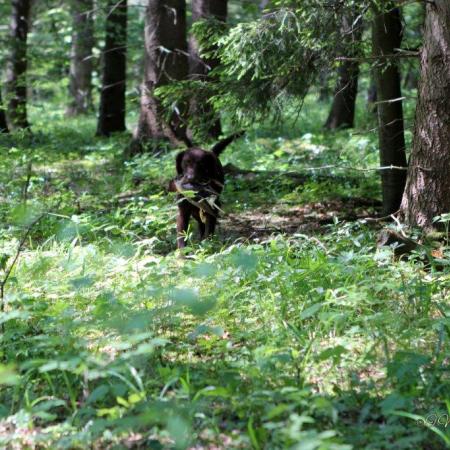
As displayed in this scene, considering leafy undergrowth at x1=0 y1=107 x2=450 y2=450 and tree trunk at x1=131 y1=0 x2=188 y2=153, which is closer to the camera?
leafy undergrowth at x1=0 y1=107 x2=450 y2=450

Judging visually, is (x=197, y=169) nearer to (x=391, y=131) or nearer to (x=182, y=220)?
(x=182, y=220)

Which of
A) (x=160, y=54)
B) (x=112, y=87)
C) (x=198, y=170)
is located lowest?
(x=198, y=170)

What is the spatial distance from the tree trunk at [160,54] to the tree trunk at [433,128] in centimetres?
694

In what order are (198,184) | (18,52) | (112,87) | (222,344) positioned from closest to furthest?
(222,344) < (198,184) < (18,52) < (112,87)

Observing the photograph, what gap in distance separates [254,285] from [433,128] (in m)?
2.17

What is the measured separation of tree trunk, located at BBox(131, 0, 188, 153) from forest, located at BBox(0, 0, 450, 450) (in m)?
1.48

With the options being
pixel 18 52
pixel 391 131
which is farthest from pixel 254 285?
pixel 18 52

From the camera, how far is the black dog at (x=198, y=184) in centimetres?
682

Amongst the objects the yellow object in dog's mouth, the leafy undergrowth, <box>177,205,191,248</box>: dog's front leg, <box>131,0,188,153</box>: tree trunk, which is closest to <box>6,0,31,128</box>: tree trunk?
<box>131,0,188,153</box>: tree trunk

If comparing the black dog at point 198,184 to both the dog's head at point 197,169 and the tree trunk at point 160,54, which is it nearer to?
the dog's head at point 197,169

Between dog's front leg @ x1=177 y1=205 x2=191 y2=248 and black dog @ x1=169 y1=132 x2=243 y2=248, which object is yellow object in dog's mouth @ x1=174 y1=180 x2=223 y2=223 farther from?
dog's front leg @ x1=177 y1=205 x2=191 y2=248

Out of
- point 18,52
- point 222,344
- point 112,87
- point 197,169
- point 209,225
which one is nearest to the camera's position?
point 222,344

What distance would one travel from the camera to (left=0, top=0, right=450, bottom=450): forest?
325 centimetres

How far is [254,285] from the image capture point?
504 cm
